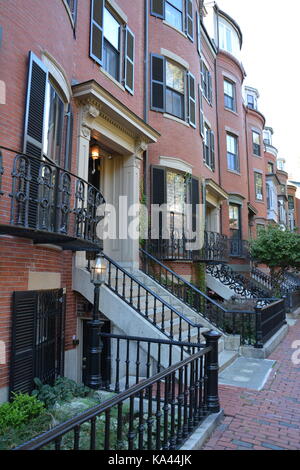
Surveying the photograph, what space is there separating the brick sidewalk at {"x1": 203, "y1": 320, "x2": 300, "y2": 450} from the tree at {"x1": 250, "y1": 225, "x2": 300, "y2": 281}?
29.8 feet

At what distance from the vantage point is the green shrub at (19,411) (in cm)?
414

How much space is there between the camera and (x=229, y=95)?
19500 millimetres

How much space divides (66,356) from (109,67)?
23.3 ft

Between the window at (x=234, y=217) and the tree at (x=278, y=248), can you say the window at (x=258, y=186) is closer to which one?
the window at (x=234, y=217)

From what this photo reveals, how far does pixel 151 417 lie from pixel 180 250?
7715 millimetres

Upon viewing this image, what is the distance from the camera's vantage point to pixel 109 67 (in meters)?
9.41

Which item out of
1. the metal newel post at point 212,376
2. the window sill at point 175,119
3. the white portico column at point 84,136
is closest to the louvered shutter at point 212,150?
the window sill at point 175,119

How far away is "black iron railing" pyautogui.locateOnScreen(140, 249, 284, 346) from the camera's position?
839 cm

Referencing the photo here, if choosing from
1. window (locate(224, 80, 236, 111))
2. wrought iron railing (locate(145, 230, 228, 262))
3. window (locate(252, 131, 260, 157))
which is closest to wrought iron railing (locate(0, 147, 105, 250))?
wrought iron railing (locate(145, 230, 228, 262))

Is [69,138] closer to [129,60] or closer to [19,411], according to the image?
[129,60]

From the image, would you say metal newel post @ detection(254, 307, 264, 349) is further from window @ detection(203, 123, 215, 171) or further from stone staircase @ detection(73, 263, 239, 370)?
window @ detection(203, 123, 215, 171)

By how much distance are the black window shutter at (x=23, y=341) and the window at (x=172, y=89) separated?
794 cm

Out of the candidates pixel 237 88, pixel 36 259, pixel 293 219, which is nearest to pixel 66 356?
pixel 36 259

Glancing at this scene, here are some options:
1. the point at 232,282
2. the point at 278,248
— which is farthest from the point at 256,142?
the point at 232,282
